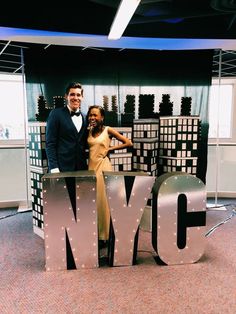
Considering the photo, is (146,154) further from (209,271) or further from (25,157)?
(25,157)

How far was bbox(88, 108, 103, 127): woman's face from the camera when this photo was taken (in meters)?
2.72

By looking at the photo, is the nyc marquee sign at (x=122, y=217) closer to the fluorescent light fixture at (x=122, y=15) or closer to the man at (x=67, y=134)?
the man at (x=67, y=134)

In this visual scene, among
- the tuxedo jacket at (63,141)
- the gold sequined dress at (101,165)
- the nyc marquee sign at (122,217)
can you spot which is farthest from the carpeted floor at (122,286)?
the tuxedo jacket at (63,141)

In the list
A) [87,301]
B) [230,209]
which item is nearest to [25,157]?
[87,301]

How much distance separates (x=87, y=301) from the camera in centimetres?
196

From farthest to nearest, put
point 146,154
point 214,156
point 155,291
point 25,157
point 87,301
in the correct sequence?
point 214,156 → point 25,157 → point 146,154 → point 155,291 → point 87,301

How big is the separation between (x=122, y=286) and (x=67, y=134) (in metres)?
1.41

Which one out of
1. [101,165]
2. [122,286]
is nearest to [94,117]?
[101,165]

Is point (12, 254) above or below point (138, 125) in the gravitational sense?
below

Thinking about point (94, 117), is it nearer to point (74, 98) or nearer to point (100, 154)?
point (74, 98)

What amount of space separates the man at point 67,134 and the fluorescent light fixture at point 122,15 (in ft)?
2.40

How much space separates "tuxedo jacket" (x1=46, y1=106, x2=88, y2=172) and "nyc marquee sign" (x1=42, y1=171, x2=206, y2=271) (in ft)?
1.04

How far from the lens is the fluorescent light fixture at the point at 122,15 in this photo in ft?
7.56

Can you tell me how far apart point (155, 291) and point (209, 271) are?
59 cm
